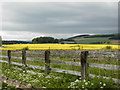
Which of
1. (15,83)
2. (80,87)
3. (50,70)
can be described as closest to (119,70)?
(80,87)

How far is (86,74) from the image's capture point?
940 cm

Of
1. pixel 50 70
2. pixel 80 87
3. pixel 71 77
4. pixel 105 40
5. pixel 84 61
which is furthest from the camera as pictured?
pixel 105 40

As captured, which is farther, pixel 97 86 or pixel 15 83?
pixel 15 83

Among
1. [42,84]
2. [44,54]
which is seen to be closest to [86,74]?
[42,84]

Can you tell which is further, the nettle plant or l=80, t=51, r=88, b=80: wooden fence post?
l=80, t=51, r=88, b=80: wooden fence post

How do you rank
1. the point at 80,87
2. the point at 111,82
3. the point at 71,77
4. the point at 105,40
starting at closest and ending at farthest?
the point at 80,87 < the point at 111,82 < the point at 71,77 < the point at 105,40

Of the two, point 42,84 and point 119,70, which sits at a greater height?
point 119,70

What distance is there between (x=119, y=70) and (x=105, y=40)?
1645 cm

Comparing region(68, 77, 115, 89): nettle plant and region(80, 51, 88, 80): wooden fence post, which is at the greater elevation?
region(80, 51, 88, 80): wooden fence post

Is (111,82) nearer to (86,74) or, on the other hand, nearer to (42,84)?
(86,74)

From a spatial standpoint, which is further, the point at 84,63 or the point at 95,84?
the point at 84,63

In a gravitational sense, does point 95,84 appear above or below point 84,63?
below

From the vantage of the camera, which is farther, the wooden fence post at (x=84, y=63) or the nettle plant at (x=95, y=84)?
the wooden fence post at (x=84, y=63)

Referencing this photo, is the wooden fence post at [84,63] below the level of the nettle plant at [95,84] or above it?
above
